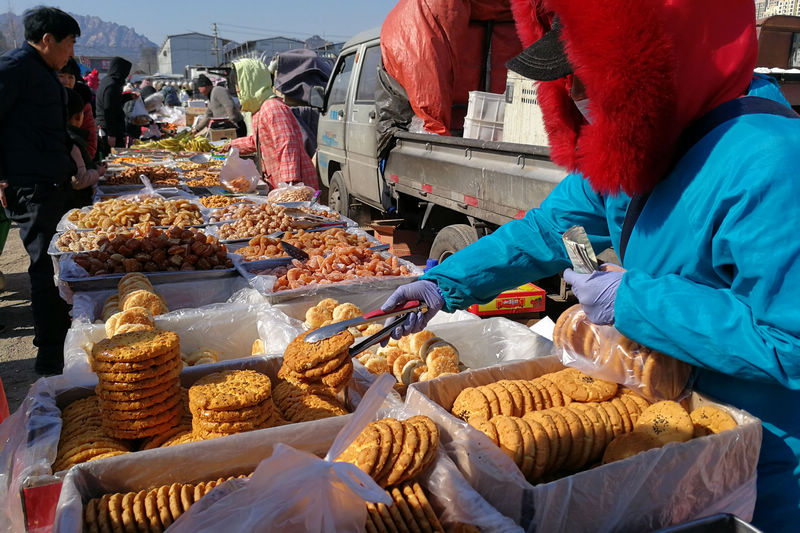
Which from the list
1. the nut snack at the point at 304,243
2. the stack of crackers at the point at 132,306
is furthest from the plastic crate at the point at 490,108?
the stack of crackers at the point at 132,306

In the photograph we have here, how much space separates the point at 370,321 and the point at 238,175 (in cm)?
580

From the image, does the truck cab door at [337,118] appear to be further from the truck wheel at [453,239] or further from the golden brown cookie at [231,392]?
the golden brown cookie at [231,392]

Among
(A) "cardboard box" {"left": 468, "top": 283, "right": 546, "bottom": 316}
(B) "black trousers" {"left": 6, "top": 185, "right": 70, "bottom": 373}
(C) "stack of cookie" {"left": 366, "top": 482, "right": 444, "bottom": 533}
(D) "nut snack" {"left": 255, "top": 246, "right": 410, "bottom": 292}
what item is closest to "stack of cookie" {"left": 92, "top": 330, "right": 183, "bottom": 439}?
(C) "stack of cookie" {"left": 366, "top": 482, "right": 444, "bottom": 533}

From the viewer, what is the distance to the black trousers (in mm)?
4676

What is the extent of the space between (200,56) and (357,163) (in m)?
78.0

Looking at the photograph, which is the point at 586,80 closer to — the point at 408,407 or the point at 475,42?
the point at 408,407

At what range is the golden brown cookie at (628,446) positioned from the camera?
1.55 m

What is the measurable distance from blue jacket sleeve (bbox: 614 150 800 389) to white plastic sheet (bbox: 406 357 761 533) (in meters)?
0.28

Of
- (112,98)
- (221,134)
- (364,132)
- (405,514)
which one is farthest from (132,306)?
(221,134)

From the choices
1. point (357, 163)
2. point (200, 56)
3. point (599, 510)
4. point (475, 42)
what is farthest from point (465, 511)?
point (200, 56)

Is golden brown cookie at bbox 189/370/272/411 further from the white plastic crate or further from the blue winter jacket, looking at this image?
the white plastic crate

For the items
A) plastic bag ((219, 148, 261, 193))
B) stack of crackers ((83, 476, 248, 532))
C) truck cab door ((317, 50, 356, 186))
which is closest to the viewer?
stack of crackers ((83, 476, 248, 532))

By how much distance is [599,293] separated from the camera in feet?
5.11

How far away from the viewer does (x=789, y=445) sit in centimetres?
157
